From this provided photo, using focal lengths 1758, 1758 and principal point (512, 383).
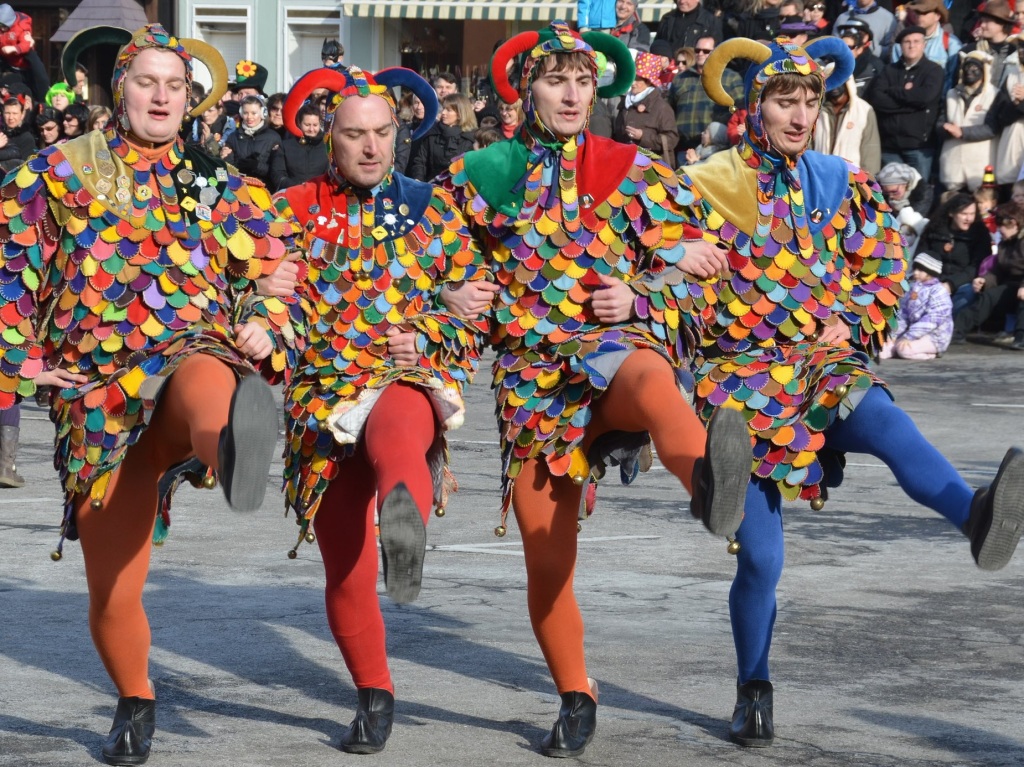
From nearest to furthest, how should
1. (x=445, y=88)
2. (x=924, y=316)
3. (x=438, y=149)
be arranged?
(x=924, y=316) → (x=438, y=149) → (x=445, y=88)

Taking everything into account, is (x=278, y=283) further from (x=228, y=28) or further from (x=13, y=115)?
(x=228, y=28)

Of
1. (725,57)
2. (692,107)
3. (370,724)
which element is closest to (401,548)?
(370,724)

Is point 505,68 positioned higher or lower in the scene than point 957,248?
higher

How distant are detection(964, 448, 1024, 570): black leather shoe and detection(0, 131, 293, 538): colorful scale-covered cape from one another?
201 cm

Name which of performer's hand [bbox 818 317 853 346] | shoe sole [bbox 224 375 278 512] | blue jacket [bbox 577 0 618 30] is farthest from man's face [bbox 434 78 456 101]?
shoe sole [bbox 224 375 278 512]

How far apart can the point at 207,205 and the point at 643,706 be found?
6.83ft

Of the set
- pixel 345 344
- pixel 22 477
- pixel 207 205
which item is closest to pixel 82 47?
→ pixel 207 205

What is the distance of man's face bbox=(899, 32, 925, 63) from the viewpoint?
14438 millimetres

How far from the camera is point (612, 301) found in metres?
5.14

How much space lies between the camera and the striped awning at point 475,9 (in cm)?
2375

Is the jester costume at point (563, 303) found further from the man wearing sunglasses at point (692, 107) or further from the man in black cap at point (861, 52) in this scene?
the man in black cap at point (861, 52)

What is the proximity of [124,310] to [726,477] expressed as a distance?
176cm

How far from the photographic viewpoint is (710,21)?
16.0 meters

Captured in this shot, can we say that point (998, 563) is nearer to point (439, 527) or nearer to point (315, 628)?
point (315, 628)
